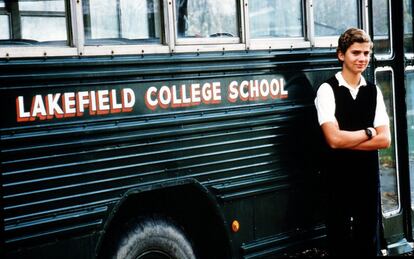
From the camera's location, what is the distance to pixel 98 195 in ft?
12.0

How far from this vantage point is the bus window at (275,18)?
4.54 m

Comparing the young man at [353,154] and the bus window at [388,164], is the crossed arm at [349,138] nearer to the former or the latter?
the young man at [353,154]

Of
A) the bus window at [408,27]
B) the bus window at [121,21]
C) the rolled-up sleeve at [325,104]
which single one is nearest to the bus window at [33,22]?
the bus window at [121,21]

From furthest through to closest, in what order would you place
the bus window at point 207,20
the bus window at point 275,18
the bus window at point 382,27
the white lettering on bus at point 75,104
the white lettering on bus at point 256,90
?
the bus window at point 382,27, the bus window at point 275,18, the white lettering on bus at point 256,90, the bus window at point 207,20, the white lettering on bus at point 75,104

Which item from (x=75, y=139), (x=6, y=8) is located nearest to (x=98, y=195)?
(x=75, y=139)

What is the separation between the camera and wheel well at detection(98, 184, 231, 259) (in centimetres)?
393

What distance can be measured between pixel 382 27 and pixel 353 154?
4.07 feet

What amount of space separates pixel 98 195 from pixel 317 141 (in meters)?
1.83

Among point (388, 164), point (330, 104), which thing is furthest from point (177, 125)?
point (388, 164)

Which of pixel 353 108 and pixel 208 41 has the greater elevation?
pixel 208 41

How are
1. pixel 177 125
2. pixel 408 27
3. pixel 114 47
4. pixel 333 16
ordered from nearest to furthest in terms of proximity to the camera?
pixel 114 47
pixel 177 125
pixel 333 16
pixel 408 27

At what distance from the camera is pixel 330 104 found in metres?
4.61

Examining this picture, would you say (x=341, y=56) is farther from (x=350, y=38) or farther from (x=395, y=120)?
(x=395, y=120)

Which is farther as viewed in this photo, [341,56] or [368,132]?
[341,56]
